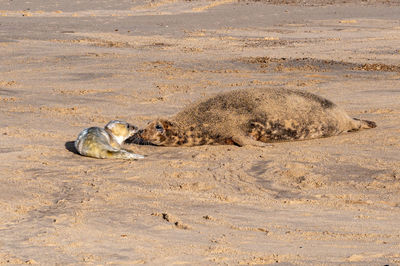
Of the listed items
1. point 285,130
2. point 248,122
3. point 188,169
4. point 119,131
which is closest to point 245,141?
point 248,122

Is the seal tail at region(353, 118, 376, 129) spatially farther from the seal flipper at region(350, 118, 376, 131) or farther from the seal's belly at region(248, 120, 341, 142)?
the seal's belly at region(248, 120, 341, 142)

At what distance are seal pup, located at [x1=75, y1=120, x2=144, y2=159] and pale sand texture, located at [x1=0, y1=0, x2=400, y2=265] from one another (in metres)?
0.12

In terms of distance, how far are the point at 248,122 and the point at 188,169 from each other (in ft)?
4.73

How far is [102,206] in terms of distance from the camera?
5559mm

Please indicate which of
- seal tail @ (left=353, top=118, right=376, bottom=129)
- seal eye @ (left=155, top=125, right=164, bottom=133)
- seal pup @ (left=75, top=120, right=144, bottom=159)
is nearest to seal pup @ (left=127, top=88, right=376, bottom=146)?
seal eye @ (left=155, top=125, right=164, bottom=133)

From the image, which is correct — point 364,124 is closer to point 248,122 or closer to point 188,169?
point 248,122

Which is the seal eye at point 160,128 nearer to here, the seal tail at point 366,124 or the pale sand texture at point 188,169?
the pale sand texture at point 188,169

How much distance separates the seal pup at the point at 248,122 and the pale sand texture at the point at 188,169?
0.18m

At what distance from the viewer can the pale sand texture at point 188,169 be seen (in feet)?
15.1

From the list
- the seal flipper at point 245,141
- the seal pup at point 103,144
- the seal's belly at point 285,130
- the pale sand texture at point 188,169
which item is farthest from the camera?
the seal's belly at point 285,130

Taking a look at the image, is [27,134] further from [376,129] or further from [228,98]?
[376,129]

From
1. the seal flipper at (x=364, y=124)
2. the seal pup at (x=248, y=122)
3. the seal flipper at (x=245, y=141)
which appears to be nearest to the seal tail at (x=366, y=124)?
the seal flipper at (x=364, y=124)

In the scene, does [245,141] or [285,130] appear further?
[285,130]

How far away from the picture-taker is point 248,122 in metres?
8.00
